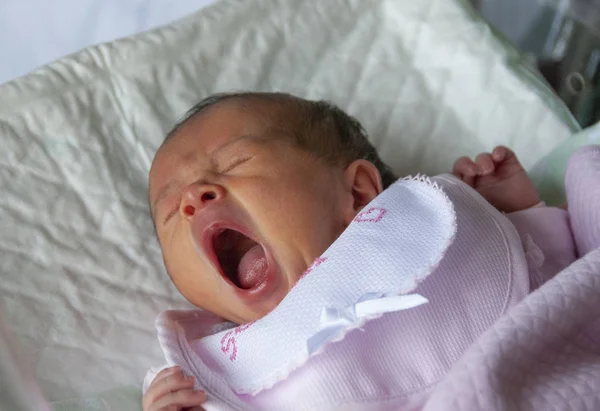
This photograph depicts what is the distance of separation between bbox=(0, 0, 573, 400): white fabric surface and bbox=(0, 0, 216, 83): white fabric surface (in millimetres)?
332

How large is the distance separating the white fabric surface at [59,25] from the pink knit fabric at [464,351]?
83 centimetres

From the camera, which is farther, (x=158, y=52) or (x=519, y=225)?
(x=158, y=52)

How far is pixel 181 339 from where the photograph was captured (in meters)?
0.83

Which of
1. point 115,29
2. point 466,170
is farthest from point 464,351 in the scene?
point 115,29

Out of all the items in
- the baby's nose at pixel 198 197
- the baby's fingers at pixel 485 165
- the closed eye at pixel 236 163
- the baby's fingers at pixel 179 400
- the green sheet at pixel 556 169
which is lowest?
the baby's fingers at pixel 179 400

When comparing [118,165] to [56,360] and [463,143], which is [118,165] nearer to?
[56,360]

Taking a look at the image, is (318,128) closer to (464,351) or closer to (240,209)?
(240,209)

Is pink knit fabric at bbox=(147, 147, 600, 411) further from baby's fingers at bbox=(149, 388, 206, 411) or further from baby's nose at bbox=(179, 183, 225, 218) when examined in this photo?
baby's nose at bbox=(179, 183, 225, 218)

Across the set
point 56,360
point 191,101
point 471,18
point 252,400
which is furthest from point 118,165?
point 471,18

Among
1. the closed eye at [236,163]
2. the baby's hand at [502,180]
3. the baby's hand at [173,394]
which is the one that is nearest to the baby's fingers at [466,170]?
the baby's hand at [502,180]

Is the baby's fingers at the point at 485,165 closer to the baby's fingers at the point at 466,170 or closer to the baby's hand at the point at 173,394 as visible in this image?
the baby's fingers at the point at 466,170

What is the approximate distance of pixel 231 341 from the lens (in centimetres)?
79

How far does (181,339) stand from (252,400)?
13 centimetres

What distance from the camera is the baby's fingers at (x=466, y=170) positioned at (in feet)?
3.26
